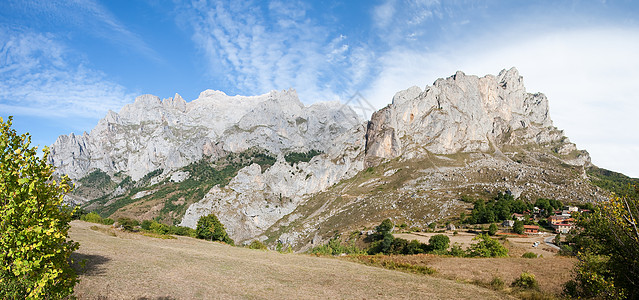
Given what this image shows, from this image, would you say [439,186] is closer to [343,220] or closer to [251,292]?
[343,220]

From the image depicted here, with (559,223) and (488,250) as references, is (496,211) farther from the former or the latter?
(488,250)

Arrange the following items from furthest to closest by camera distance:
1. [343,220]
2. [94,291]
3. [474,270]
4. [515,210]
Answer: [343,220] → [515,210] → [474,270] → [94,291]

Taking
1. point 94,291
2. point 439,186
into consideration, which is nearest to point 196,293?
point 94,291

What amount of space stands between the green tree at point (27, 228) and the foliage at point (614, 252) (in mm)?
20238

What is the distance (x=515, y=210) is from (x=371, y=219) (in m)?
60.0

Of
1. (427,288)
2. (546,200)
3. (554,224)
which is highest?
(546,200)

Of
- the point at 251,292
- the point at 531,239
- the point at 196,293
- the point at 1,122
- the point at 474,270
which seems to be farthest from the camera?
the point at 531,239

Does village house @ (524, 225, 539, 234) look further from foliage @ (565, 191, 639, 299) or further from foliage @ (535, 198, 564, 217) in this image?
foliage @ (565, 191, 639, 299)

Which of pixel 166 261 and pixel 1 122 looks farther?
pixel 166 261

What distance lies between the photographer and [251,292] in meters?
19.7

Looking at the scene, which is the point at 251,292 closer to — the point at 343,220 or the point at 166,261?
the point at 166,261

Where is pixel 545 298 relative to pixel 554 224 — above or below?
below

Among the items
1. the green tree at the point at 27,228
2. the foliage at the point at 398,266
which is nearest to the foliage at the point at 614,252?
the green tree at the point at 27,228

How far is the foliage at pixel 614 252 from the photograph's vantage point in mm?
12258
